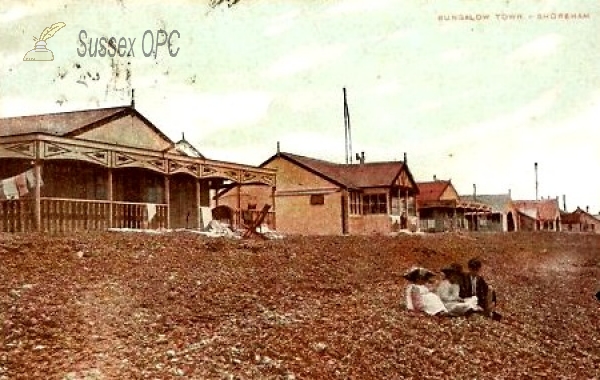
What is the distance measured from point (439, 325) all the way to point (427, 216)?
34.6 m

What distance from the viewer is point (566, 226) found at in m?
70.4

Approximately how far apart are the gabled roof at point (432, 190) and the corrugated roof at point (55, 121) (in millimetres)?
27734

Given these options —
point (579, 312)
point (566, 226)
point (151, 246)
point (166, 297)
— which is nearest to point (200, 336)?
point (166, 297)

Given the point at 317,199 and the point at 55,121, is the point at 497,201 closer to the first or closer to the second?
the point at 317,199

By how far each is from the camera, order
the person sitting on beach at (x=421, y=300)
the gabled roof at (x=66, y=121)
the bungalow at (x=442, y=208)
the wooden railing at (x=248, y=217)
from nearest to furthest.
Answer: the person sitting on beach at (x=421, y=300) < the gabled roof at (x=66, y=121) < the wooden railing at (x=248, y=217) < the bungalow at (x=442, y=208)

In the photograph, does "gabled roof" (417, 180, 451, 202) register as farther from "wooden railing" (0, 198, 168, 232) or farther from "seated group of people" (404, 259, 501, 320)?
"seated group of people" (404, 259, 501, 320)

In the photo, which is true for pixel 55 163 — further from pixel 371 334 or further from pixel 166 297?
pixel 371 334

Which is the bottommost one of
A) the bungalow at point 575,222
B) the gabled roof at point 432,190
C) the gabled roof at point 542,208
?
the bungalow at point 575,222

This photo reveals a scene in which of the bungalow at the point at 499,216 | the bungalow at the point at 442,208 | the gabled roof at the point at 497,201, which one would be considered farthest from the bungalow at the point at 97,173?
the gabled roof at the point at 497,201

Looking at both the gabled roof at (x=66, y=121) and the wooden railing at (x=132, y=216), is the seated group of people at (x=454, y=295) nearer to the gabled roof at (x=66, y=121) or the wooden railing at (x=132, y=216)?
the wooden railing at (x=132, y=216)

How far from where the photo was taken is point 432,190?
4381 cm

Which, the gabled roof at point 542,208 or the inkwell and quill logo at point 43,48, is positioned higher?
the inkwell and quill logo at point 43,48

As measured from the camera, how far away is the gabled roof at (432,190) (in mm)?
42594

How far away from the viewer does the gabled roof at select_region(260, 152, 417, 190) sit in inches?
1168
